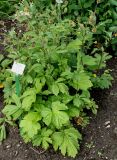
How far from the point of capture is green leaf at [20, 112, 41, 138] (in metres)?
3.48

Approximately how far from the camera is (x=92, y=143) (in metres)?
3.76

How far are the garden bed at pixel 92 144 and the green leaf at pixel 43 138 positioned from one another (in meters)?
0.16

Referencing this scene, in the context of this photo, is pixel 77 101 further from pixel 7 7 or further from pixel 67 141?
pixel 7 7

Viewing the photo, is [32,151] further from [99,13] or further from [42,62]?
[99,13]

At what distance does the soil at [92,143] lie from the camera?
367cm

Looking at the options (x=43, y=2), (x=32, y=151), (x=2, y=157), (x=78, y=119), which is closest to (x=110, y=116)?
(x=78, y=119)

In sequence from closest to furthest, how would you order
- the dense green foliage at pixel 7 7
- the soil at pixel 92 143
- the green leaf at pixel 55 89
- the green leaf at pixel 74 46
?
the green leaf at pixel 55 89 < the soil at pixel 92 143 < the green leaf at pixel 74 46 < the dense green foliage at pixel 7 7

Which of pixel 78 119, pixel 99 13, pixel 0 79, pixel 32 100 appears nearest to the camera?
pixel 32 100

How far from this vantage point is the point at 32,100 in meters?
Result: 3.56

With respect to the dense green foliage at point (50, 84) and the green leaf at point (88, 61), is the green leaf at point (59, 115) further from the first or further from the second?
the green leaf at point (88, 61)

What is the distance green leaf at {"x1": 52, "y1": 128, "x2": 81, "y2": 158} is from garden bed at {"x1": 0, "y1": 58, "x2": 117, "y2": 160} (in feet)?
0.44

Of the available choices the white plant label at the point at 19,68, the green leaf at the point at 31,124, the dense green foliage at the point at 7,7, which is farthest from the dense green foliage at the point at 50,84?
the dense green foliage at the point at 7,7

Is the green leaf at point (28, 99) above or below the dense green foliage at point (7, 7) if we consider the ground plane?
below

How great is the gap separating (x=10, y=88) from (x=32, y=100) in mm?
425
